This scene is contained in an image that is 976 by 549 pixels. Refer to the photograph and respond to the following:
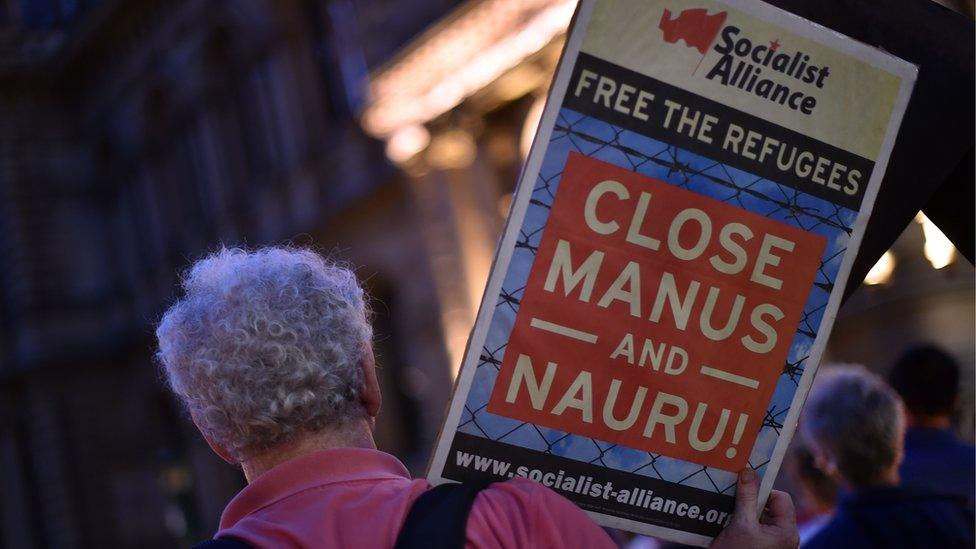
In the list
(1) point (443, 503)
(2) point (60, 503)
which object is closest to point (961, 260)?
(1) point (443, 503)

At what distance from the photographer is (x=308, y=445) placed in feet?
6.95

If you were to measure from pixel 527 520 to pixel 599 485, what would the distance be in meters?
0.32

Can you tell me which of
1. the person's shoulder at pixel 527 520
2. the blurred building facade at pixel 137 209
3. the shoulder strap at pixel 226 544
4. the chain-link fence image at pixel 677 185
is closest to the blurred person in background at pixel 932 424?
the chain-link fence image at pixel 677 185

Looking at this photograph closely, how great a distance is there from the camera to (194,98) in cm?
2056

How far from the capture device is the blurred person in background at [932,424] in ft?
12.2

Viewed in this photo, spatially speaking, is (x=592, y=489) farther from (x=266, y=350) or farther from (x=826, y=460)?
(x=826, y=460)

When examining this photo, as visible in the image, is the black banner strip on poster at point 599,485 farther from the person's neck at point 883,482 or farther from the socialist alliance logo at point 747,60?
the person's neck at point 883,482

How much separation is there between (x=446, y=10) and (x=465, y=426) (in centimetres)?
1096

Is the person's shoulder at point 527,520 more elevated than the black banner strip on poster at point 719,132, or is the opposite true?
the black banner strip on poster at point 719,132

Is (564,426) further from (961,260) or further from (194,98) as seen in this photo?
(194,98)

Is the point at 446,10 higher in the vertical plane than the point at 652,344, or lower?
higher

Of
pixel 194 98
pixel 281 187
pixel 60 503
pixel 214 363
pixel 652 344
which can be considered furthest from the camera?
pixel 60 503

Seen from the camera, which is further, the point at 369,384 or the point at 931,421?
the point at 931,421

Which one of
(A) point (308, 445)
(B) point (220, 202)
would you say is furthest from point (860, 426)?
(B) point (220, 202)
